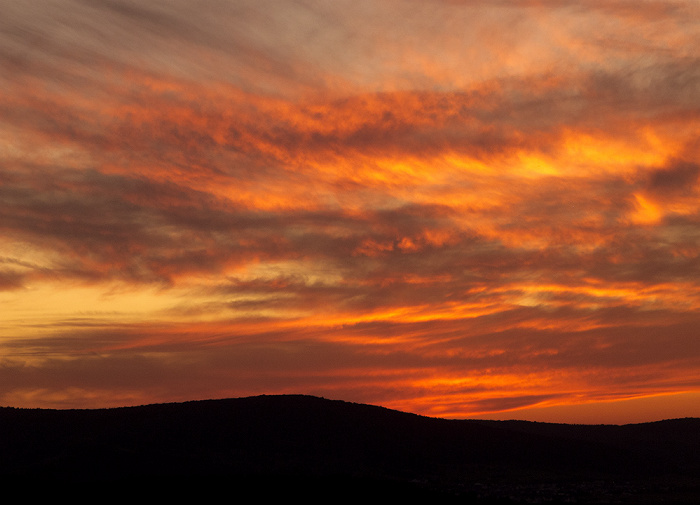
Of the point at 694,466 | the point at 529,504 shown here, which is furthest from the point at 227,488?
the point at 694,466

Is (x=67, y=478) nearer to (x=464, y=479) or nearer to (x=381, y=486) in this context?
(x=381, y=486)

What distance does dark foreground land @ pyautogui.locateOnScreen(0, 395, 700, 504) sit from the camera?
67000 mm

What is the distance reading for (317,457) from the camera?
93.1m

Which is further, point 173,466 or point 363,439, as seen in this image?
point 363,439

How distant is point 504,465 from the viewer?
324ft

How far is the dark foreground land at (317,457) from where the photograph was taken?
220ft

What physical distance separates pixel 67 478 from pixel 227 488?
1950 cm

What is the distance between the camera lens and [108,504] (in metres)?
57.4

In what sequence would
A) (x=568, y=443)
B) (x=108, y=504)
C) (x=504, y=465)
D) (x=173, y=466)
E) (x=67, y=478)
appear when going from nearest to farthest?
1. (x=108, y=504)
2. (x=67, y=478)
3. (x=173, y=466)
4. (x=504, y=465)
5. (x=568, y=443)

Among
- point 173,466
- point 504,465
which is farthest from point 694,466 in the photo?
point 173,466

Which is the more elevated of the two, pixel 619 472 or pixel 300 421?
pixel 300 421

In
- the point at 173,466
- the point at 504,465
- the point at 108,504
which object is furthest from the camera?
the point at 504,465

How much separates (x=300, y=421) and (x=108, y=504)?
53385 millimetres

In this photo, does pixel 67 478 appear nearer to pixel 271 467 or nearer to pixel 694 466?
pixel 271 467
